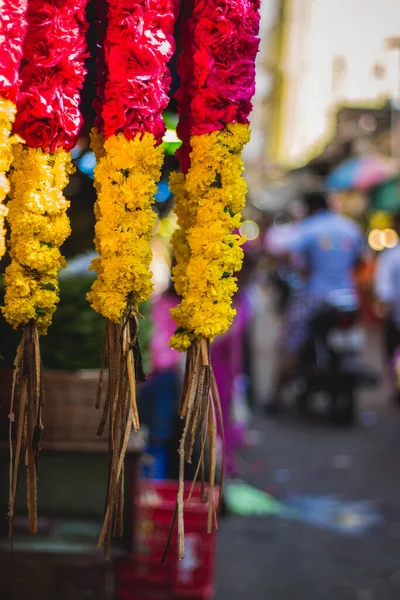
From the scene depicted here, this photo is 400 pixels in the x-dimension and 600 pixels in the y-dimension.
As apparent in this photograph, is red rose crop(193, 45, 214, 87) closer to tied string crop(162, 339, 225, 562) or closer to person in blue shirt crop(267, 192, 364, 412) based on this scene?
tied string crop(162, 339, 225, 562)

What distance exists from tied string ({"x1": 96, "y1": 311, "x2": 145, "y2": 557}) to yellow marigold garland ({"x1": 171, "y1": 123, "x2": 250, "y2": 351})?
0.33 feet

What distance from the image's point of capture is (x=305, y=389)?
296 inches

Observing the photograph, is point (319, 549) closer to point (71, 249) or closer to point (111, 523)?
point (71, 249)

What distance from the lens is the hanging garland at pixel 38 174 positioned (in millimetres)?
1419

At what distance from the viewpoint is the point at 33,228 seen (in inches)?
55.6

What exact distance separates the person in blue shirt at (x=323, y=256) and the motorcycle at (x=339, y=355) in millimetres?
77

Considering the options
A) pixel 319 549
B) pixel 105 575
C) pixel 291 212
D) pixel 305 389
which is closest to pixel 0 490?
pixel 105 575

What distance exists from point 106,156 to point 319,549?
10.3ft

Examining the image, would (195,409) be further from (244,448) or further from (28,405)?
(244,448)

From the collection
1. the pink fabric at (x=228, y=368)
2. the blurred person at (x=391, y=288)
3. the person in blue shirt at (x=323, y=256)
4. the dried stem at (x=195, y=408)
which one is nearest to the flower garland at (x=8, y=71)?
the dried stem at (x=195, y=408)

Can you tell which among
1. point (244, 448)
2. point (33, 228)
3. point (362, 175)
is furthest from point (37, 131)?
point (362, 175)

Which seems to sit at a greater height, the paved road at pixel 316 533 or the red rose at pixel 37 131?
the red rose at pixel 37 131

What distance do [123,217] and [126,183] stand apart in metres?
0.06

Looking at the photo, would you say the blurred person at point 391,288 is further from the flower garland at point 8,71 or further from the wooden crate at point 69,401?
the flower garland at point 8,71
